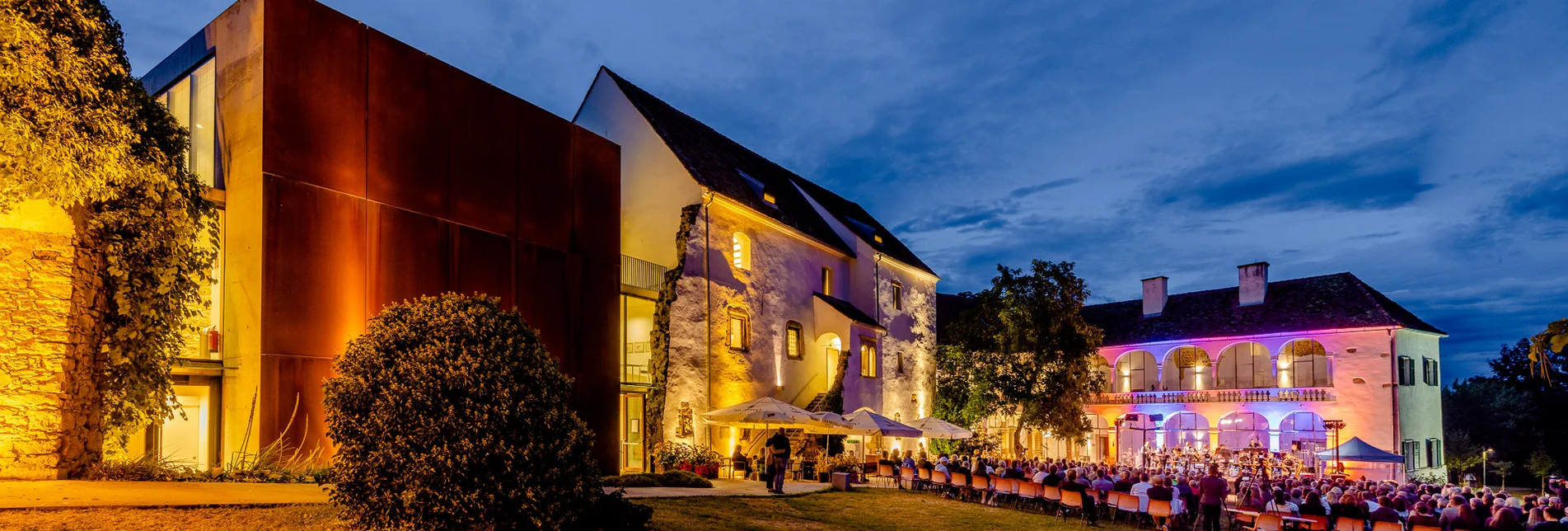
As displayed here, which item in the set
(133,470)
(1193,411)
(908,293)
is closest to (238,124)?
(133,470)

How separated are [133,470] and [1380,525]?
17719 millimetres

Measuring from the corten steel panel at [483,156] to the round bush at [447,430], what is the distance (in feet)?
31.2

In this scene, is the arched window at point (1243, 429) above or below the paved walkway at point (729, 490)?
below

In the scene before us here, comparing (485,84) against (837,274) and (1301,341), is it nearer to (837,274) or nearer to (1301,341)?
(837,274)

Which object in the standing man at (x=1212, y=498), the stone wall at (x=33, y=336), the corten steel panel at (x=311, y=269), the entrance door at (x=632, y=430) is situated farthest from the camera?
the entrance door at (x=632, y=430)

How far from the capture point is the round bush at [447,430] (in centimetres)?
888

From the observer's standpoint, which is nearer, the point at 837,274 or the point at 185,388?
the point at 185,388

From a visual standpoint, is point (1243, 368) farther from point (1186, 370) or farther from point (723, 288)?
point (723, 288)

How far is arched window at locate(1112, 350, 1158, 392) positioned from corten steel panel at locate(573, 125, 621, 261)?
3205 centimetres

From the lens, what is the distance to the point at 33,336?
1277cm

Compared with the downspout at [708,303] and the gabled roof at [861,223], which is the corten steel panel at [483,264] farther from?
the gabled roof at [861,223]

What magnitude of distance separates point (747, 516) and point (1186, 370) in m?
34.7

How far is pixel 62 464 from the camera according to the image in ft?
41.9

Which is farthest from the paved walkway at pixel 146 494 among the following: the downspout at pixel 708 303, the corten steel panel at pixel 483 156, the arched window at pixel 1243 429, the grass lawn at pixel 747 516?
the arched window at pixel 1243 429
